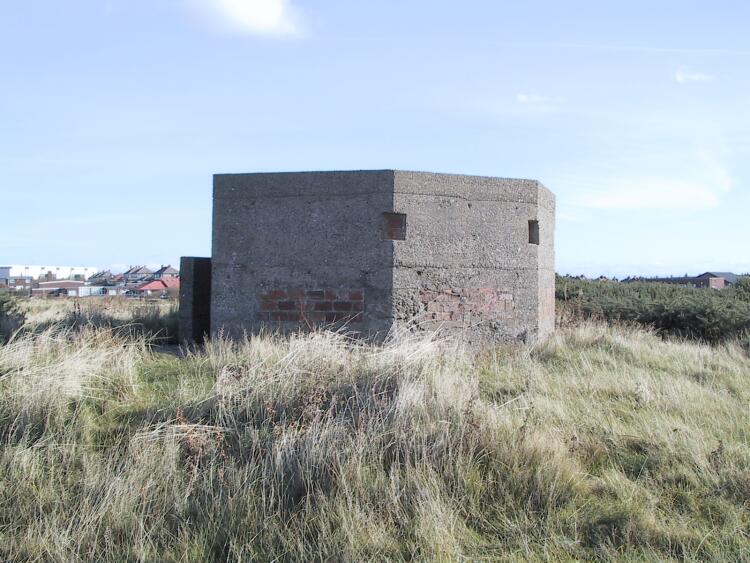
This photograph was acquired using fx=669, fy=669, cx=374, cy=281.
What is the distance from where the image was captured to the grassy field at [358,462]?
3473mm

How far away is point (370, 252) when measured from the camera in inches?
271

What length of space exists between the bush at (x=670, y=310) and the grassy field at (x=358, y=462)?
16.5ft

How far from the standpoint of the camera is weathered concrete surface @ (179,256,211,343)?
25.8 ft

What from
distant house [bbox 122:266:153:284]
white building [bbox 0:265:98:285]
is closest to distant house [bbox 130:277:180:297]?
distant house [bbox 122:266:153:284]

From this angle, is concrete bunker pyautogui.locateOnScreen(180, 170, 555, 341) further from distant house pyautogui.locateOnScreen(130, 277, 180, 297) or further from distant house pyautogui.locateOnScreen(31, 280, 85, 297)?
distant house pyautogui.locateOnScreen(31, 280, 85, 297)

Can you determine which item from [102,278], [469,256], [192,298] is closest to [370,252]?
[469,256]

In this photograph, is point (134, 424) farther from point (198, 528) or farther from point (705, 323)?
point (705, 323)

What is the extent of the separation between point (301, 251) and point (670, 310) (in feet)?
23.1

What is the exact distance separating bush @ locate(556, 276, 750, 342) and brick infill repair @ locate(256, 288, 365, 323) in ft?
18.9

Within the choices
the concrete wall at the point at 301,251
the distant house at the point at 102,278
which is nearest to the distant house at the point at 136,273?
the distant house at the point at 102,278

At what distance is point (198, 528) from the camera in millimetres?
3666

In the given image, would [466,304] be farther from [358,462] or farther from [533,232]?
[358,462]

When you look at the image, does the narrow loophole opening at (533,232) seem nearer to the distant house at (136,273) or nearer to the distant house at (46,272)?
the distant house at (136,273)

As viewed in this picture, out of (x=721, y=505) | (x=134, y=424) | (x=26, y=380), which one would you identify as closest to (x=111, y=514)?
(x=134, y=424)
